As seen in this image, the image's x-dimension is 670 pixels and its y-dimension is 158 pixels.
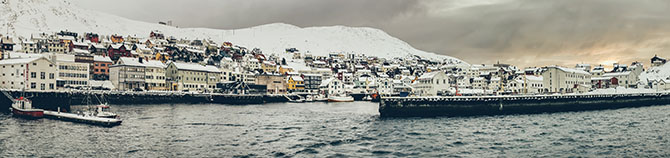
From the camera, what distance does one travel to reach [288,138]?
34.6 m

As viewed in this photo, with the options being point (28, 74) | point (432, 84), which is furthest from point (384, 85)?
point (28, 74)

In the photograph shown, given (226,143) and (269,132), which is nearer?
(226,143)

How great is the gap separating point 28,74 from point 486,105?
82121mm

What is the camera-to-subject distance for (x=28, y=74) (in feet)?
245

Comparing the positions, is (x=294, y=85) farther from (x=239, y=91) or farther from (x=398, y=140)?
(x=398, y=140)

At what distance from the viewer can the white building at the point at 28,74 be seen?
74.9 metres

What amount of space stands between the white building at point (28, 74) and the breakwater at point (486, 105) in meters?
66.3

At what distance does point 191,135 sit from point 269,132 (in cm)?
711

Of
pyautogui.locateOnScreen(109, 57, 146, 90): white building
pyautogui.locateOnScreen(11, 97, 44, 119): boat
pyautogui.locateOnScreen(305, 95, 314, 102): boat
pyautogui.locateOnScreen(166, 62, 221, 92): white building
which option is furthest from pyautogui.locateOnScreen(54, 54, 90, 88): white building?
pyautogui.locateOnScreen(305, 95, 314, 102): boat

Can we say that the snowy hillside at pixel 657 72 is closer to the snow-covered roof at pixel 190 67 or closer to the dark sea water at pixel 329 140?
the dark sea water at pixel 329 140

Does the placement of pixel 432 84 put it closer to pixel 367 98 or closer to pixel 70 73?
pixel 367 98

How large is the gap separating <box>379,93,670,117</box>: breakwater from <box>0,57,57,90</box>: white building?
66316mm

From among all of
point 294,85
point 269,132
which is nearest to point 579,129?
point 269,132

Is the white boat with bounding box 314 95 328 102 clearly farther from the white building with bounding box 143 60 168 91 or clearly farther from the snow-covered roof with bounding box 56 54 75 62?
the snow-covered roof with bounding box 56 54 75 62
